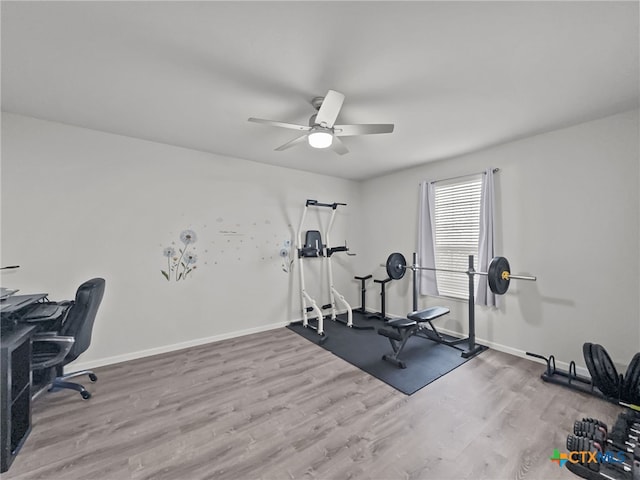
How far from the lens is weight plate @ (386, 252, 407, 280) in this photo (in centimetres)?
366

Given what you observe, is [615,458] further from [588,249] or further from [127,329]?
[127,329]

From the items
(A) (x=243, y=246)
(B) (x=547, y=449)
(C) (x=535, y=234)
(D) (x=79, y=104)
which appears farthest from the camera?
(A) (x=243, y=246)

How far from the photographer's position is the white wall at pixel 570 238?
220 cm

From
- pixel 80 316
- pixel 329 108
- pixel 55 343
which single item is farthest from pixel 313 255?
pixel 55 343

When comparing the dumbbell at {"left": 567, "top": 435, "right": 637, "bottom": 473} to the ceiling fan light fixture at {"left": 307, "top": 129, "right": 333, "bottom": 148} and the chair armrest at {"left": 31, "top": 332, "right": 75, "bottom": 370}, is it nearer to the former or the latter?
the ceiling fan light fixture at {"left": 307, "top": 129, "right": 333, "bottom": 148}

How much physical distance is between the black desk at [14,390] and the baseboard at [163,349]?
910 mm

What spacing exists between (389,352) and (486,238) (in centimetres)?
→ 186

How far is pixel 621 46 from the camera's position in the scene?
4.69 feet

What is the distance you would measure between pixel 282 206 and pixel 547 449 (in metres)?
3.65

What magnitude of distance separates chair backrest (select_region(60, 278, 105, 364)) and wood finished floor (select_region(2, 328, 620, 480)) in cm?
47

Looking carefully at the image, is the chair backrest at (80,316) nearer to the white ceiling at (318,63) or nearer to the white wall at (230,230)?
the white wall at (230,230)

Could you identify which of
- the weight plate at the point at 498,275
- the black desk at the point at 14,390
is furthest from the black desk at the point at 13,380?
the weight plate at the point at 498,275

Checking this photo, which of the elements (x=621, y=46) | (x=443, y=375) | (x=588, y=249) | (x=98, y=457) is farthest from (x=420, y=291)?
(x=98, y=457)

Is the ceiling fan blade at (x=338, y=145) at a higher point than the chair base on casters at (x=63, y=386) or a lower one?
higher
